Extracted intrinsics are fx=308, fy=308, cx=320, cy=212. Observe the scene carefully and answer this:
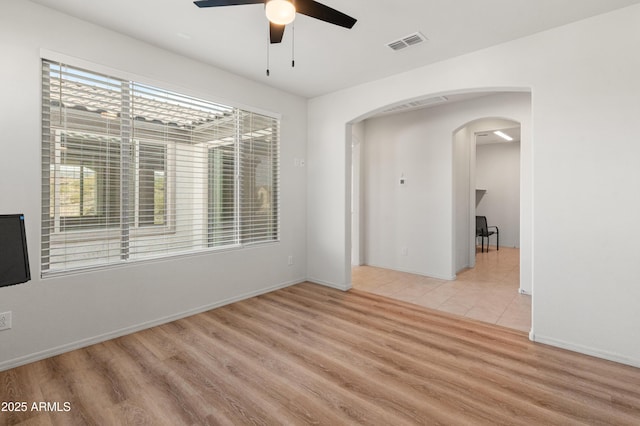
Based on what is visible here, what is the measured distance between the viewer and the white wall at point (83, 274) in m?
2.37

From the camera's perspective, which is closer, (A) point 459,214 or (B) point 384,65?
(B) point 384,65

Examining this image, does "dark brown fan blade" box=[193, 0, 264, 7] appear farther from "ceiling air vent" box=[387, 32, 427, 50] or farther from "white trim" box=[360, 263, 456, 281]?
"white trim" box=[360, 263, 456, 281]

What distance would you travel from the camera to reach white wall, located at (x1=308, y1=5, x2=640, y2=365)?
2455 millimetres

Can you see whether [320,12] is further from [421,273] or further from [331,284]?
[421,273]

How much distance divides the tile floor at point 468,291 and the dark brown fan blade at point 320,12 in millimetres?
3166

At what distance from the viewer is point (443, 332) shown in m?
3.02

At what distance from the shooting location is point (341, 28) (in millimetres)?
2775

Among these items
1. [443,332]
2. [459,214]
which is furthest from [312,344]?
[459,214]

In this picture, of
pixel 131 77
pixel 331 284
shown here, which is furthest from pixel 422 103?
pixel 131 77

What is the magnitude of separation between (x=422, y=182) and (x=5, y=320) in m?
5.18

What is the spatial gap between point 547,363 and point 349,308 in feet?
6.27

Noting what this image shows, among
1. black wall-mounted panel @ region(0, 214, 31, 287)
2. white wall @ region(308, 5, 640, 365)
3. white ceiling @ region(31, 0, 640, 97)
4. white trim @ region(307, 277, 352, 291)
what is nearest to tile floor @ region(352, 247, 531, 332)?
white trim @ region(307, 277, 352, 291)

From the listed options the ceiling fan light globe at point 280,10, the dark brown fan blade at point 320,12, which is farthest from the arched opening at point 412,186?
the ceiling fan light globe at point 280,10

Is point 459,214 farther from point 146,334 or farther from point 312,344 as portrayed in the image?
point 146,334
